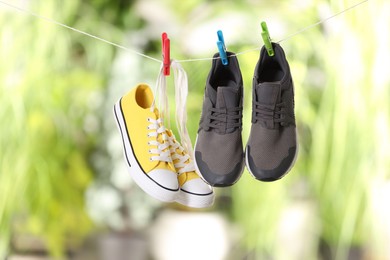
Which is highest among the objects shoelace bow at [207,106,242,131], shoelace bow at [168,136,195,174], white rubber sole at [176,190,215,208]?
shoelace bow at [207,106,242,131]

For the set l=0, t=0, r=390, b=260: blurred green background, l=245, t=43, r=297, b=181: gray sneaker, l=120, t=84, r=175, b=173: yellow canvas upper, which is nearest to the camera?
l=245, t=43, r=297, b=181: gray sneaker

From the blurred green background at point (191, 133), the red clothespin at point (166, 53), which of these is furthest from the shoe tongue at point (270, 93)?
the blurred green background at point (191, 133)

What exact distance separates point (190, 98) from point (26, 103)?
2.20 ft

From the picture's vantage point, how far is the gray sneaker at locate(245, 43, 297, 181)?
1.48 m

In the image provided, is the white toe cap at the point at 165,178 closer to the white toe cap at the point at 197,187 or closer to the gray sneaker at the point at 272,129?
the white toe cap at the point at 197,187

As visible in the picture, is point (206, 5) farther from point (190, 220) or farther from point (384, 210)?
point (384, 210)

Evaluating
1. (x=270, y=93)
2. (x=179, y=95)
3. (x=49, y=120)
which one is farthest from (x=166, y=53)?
(x=49, y=120)

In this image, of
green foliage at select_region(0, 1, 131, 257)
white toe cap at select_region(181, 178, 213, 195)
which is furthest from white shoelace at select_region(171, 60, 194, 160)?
green foliage at select_region(0, 1, 131, 257)

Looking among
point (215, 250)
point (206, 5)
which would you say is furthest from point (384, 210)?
point (206, 5)

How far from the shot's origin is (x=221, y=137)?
4.99ft

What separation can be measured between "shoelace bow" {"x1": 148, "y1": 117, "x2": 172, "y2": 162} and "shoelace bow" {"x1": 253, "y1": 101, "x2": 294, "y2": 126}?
227mm

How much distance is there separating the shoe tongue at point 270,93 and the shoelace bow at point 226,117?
65 mm

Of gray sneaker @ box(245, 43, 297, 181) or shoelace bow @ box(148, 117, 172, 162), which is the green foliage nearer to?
shoelace bow @ box(148, 117, 172, 162)

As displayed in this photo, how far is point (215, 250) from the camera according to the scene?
286 cm
